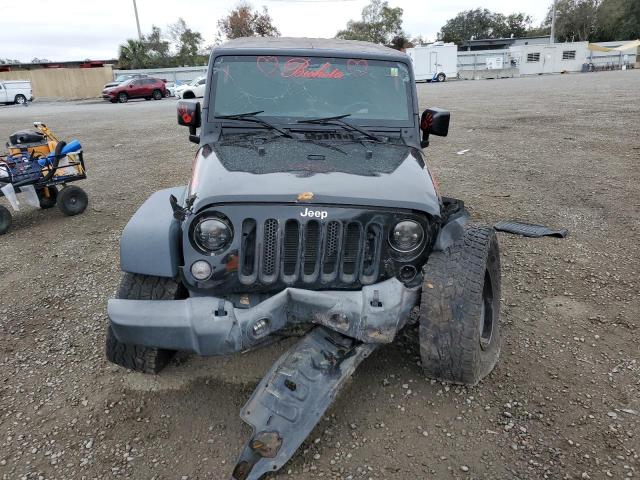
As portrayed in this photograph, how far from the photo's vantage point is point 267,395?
103 inches

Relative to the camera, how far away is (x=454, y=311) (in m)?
2.78

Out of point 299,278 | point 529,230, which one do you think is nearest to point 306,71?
point 299,278

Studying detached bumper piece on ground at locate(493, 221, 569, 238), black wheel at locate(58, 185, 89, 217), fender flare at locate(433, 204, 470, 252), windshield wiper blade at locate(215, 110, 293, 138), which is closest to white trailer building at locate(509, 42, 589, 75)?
detached bumper piece on ground at locate(493, 221, 569, 238)

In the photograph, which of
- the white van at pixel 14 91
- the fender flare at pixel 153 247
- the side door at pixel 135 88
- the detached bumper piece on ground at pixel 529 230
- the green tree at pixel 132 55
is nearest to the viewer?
the fender flare at pixel 153 247

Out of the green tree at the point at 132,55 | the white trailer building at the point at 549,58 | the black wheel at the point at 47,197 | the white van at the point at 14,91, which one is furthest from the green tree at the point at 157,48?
the black wheel at the point at 47,197

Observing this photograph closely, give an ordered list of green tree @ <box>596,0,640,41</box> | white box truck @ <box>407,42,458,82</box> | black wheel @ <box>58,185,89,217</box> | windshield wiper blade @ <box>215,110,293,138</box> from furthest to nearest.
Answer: green tree @ <box>596,0,640,41</box> → white box truck @ <box>407,42,458,82</box> → black wheel @ <box>58,185,89,217</box> → windshield wiper blade @ <box>215,110,293,138</box>

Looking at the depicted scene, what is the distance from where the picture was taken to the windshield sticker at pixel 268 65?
3.98 metres

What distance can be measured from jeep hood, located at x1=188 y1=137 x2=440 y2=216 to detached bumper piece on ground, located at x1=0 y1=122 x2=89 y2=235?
3.77 m

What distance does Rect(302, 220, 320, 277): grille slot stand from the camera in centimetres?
274

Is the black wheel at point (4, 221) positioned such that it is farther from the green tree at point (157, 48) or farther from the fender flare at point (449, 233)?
the green tree at point (157, 48)

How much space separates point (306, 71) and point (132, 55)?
50098mm

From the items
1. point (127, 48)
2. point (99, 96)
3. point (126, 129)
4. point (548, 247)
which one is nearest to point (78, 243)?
point (548, 247)

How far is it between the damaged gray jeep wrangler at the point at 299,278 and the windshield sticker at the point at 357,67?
1086mm

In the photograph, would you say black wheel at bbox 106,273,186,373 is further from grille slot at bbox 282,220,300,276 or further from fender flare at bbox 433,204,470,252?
fender flare at bbox 433,204,470,252
